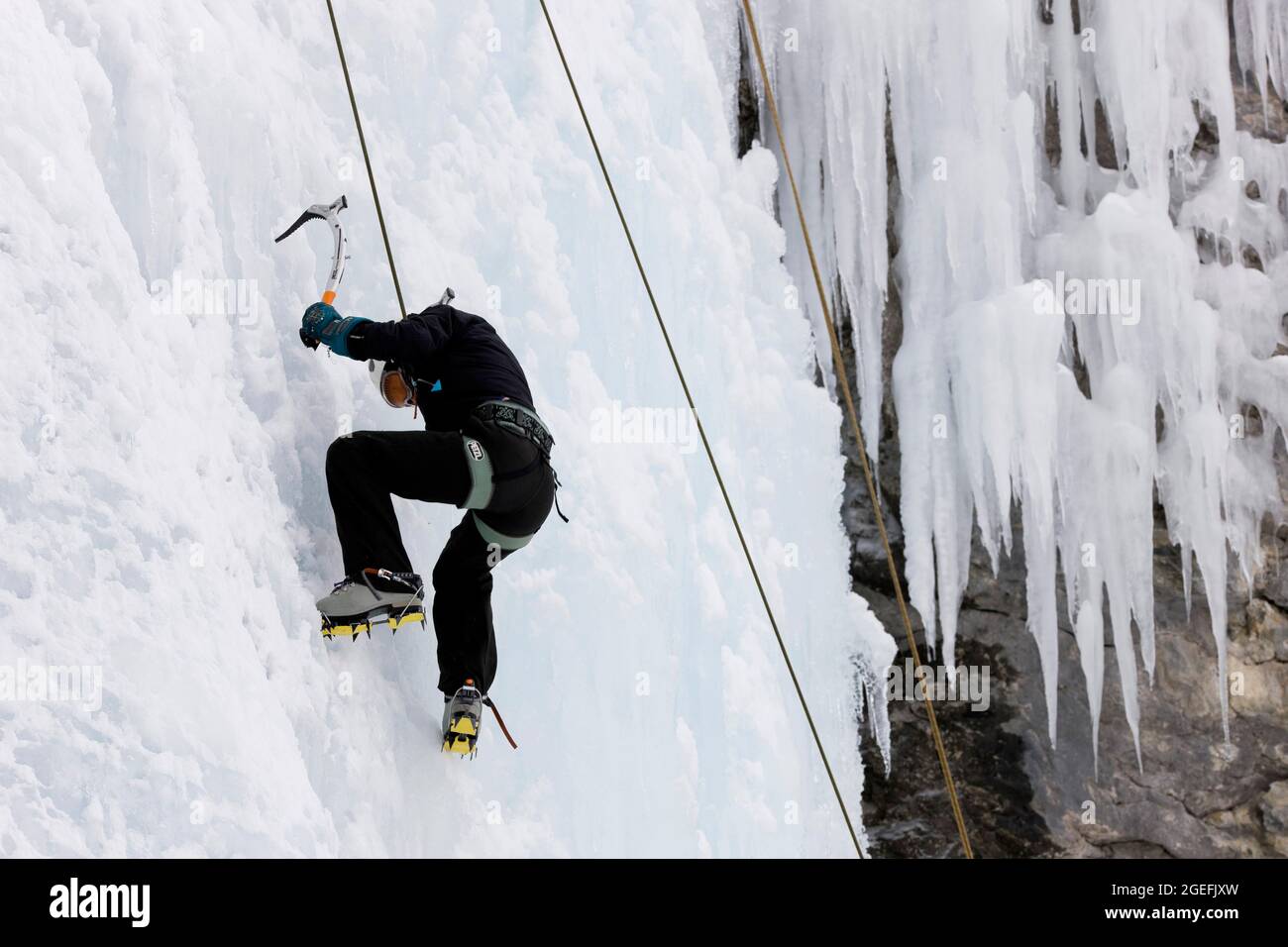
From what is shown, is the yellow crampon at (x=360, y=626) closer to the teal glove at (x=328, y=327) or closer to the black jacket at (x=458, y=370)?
the black jacket at (x=458, y=370)

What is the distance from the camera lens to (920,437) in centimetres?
568

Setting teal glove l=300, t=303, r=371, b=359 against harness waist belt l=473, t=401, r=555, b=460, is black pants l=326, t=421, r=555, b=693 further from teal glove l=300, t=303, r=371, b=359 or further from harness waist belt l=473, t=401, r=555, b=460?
teal glove l=300, t=303, r=371, b=359

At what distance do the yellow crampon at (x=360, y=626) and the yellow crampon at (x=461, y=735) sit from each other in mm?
275

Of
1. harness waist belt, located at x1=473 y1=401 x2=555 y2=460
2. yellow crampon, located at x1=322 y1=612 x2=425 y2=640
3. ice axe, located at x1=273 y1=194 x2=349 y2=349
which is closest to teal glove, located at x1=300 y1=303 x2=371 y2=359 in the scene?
ice axe, located at x1=273 y1=194 x2=349 y2=349

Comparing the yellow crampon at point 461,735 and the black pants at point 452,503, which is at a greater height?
the black pants at point 452,503

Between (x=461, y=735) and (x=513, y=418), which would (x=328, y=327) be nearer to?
(x=513, y=418)

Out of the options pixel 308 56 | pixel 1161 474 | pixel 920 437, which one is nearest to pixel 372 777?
pixel 308 56

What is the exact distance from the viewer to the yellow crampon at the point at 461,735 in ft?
9.14

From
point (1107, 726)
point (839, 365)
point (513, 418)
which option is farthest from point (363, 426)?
point (1107, 726)

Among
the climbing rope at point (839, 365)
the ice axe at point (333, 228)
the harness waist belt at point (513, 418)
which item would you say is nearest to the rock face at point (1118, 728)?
the climbing rope at point (839, 365)

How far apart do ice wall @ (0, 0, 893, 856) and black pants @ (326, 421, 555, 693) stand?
14cm

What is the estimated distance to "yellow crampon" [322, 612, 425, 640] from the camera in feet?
8.46

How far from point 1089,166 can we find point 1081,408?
1.20 m

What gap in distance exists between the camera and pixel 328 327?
8.87 ft
